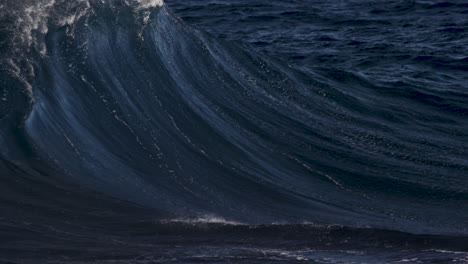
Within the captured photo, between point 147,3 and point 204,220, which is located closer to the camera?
point 204,220

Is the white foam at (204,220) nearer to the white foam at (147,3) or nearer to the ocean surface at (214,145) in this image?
the ocean surface at (214,145)

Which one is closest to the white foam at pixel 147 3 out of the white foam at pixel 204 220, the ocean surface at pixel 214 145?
the ocean surface at pixel 214 145

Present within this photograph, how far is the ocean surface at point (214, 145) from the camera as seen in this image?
8.33 metres

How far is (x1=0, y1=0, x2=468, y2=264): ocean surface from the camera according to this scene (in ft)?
27.3

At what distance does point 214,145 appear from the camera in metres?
11.3

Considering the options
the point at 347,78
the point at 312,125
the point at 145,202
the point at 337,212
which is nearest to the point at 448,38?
the point at 347,78

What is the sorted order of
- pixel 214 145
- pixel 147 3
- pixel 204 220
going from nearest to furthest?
1. pixel 204 220
2. pixel 214 145
3. pixel 147 3

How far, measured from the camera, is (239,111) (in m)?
12.9

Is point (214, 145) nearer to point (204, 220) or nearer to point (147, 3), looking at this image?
point (204, 220)

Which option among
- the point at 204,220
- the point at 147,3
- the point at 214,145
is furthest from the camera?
the point at 147,3

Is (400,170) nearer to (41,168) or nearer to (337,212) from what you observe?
(337,212)

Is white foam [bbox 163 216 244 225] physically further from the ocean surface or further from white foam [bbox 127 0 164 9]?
white foam [bbox 127 0 164 9]

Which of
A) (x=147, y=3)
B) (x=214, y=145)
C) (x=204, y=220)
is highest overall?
(x=147, y=3)

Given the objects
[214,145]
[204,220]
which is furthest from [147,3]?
[204,220]
